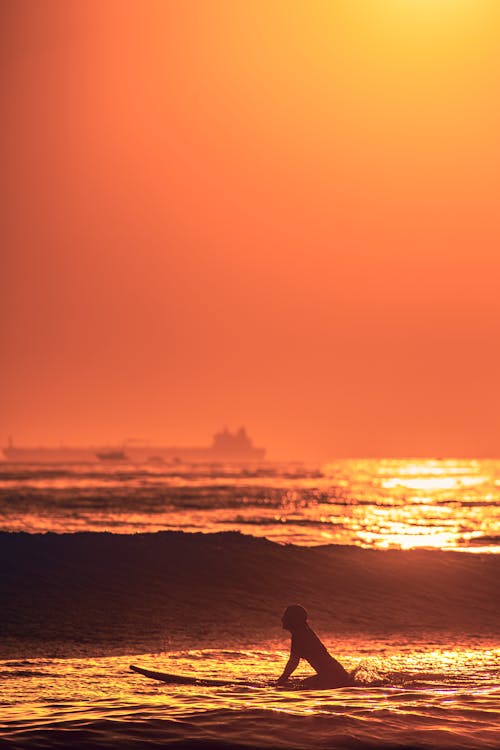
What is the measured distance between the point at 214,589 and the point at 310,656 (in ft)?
48.8

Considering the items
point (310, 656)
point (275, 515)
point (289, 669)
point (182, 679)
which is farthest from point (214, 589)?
point (275, 515)

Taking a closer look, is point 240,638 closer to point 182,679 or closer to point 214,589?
point 182,679

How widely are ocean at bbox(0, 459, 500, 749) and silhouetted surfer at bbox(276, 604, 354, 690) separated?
276 mm

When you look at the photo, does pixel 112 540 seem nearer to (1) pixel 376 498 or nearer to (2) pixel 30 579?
(2) pixel 30 579

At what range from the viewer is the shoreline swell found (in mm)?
21453

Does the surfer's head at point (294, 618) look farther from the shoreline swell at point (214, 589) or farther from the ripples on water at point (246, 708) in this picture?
the shoreline swell at point (214, 589)

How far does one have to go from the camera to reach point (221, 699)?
11680mm

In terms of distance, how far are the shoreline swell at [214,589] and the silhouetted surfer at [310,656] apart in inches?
246

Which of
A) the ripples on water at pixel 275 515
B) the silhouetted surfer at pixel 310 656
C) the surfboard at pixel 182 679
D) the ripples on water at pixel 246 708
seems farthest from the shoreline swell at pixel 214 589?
the ripples on water at pixel 275 515

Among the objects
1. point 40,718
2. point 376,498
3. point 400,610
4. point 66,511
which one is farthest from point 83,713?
point 376,498

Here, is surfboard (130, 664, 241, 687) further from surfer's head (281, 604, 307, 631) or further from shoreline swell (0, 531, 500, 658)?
shoreline swell (0, 531, 500, 658)

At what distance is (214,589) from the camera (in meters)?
27.6

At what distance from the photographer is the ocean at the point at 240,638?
392 inches

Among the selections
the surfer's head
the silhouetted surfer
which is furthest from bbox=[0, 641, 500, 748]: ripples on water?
the surfer's head
